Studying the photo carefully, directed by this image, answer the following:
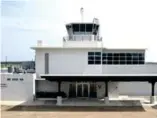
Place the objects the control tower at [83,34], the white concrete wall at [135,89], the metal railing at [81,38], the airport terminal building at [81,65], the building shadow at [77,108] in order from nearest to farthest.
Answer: the building shadow at [77,108], the airport terminal building at [81,65], the control tower at [83,34], the metal railing at [81,38], the white concrete wall at [135,89]

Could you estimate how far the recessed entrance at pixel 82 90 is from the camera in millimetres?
29516

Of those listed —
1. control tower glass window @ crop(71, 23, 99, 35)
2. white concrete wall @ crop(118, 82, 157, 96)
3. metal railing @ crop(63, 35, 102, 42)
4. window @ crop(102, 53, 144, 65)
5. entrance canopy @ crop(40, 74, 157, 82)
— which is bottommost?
white concrete wall @ crop(118, 82, 157, 96)

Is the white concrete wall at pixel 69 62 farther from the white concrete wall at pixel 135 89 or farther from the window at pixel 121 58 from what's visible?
the white concrete wall at pixel 135 89

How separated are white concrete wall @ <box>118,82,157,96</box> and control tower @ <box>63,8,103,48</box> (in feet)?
15.9

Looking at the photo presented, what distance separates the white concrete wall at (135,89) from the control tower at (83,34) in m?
4.83

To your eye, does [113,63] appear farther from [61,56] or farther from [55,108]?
[55,108]

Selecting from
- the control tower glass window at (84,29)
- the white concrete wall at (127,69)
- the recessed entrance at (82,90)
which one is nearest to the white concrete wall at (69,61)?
the white concrete wall at (127,69)

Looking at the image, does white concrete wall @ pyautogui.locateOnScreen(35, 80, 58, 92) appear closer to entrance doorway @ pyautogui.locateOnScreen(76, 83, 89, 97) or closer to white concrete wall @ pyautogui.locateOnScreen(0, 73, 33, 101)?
white concrete wall @ pyautogui.locateOnScreen(0, 73, 33, 101)

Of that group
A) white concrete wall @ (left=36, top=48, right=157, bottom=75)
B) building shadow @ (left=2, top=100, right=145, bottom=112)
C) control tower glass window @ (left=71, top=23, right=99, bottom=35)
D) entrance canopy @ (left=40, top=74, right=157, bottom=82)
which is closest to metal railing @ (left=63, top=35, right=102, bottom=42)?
control tower glass window @ (left=71, top=23, right=99, bottom=35)

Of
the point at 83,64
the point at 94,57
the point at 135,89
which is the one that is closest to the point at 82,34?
the point at 94,57

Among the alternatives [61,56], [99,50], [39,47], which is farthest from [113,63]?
[39,47]

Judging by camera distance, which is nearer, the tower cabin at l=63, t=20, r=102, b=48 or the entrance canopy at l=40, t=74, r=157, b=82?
the entrance canopy at l=40, t=74, r=157, b=82

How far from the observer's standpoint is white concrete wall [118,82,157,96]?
31.2m

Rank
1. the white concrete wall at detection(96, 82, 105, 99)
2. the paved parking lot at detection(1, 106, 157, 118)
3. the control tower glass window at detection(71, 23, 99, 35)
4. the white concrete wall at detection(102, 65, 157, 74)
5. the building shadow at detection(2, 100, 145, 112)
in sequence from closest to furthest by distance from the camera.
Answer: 1. the paved parking lot at detection(1, 106, 157, 118)
2. the building shadow at detection(2, 100, 145, 112)
3. the white concrete wall at detection(102, 65, 157, 74)
4. the white concrete wall at detection(96, 82, 105, 99)
5. the control tower glass window at detection(71, 23, 99, 35)
